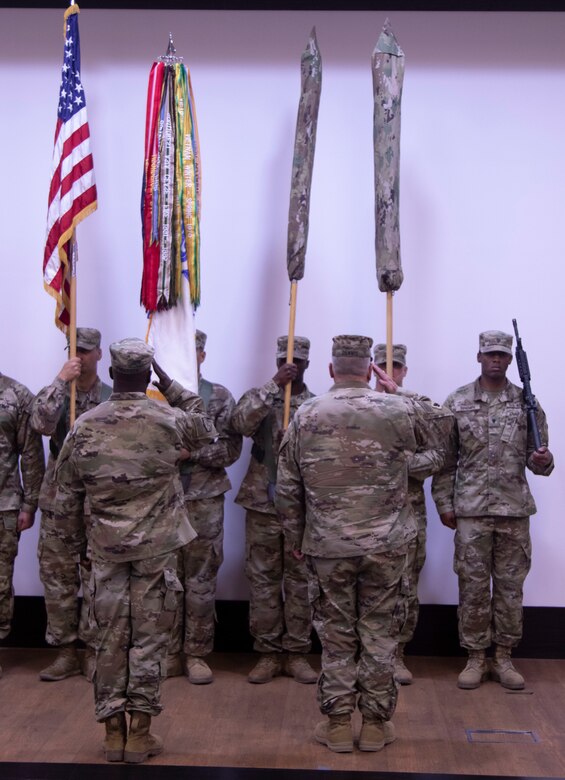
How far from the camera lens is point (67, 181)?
5.05m

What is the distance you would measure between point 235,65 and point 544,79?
5.66 ft

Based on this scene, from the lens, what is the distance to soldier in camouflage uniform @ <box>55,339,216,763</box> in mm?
3908

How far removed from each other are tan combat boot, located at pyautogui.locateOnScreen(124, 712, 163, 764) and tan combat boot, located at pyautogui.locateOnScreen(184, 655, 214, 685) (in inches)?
41.1

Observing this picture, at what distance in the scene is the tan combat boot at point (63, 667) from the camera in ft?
16.7

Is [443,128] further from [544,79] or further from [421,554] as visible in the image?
[421,554]

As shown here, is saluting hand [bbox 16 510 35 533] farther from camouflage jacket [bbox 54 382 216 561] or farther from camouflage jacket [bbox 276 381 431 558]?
camouflage jacket [bbox 276 381 431 558]

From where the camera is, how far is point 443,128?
572 centimetres

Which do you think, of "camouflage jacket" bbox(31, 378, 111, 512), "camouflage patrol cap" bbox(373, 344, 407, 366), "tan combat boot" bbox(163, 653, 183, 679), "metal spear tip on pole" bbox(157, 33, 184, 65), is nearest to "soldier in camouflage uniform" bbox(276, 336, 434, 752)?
"camouflage patrol cap" bbox(373, 344, 407, 366)

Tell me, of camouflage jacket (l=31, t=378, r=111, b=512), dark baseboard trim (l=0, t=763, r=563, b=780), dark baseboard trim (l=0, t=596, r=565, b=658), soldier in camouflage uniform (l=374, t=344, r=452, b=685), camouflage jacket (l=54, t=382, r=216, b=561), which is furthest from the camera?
dark baseboard trim (l=0, t=596, r=565, b=658)

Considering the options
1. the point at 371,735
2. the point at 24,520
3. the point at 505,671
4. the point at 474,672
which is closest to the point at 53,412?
the point at 24,520

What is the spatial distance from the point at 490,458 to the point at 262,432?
117 cm

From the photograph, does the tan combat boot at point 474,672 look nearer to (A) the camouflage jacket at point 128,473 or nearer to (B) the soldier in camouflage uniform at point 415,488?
(B) the soldier in camouflage uniform at point 415,488

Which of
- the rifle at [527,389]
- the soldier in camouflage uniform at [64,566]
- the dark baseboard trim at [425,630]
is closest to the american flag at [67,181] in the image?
the soldier in camouflage uniform at [64,566]

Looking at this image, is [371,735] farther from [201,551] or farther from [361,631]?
[201,551]
